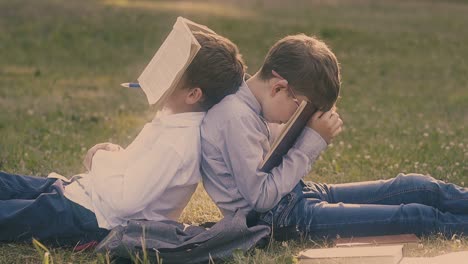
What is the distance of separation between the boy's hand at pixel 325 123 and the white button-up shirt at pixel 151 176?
60cm

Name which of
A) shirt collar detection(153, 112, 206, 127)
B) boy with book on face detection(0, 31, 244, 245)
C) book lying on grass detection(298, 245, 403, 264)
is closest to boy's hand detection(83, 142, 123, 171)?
boy with book on face detection(0, 31, 244, 245)

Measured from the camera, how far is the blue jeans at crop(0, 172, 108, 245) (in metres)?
5.16

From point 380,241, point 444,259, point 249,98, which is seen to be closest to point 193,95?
point 249,98

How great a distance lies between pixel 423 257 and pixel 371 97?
7253 mm

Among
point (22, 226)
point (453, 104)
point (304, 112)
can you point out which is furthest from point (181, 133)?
point (453, 104)

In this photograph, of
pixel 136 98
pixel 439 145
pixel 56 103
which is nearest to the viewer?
pixel 439 145

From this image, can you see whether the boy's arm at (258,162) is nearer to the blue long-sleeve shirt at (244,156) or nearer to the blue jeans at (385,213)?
the blue long-sleeve shirt at (244,156)

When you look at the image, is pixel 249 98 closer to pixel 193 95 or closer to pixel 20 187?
pixel 193 95

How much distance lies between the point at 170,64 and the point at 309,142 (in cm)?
83

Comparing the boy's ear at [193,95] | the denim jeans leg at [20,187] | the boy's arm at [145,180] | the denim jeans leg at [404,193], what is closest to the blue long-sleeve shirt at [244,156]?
the boy's ear at [193,95]

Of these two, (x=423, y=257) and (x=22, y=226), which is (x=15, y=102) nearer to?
(x=22, y=226)

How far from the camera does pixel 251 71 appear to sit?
1419cm

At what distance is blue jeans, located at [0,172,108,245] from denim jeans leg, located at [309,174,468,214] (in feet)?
4.29

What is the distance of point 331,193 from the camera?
568cm
